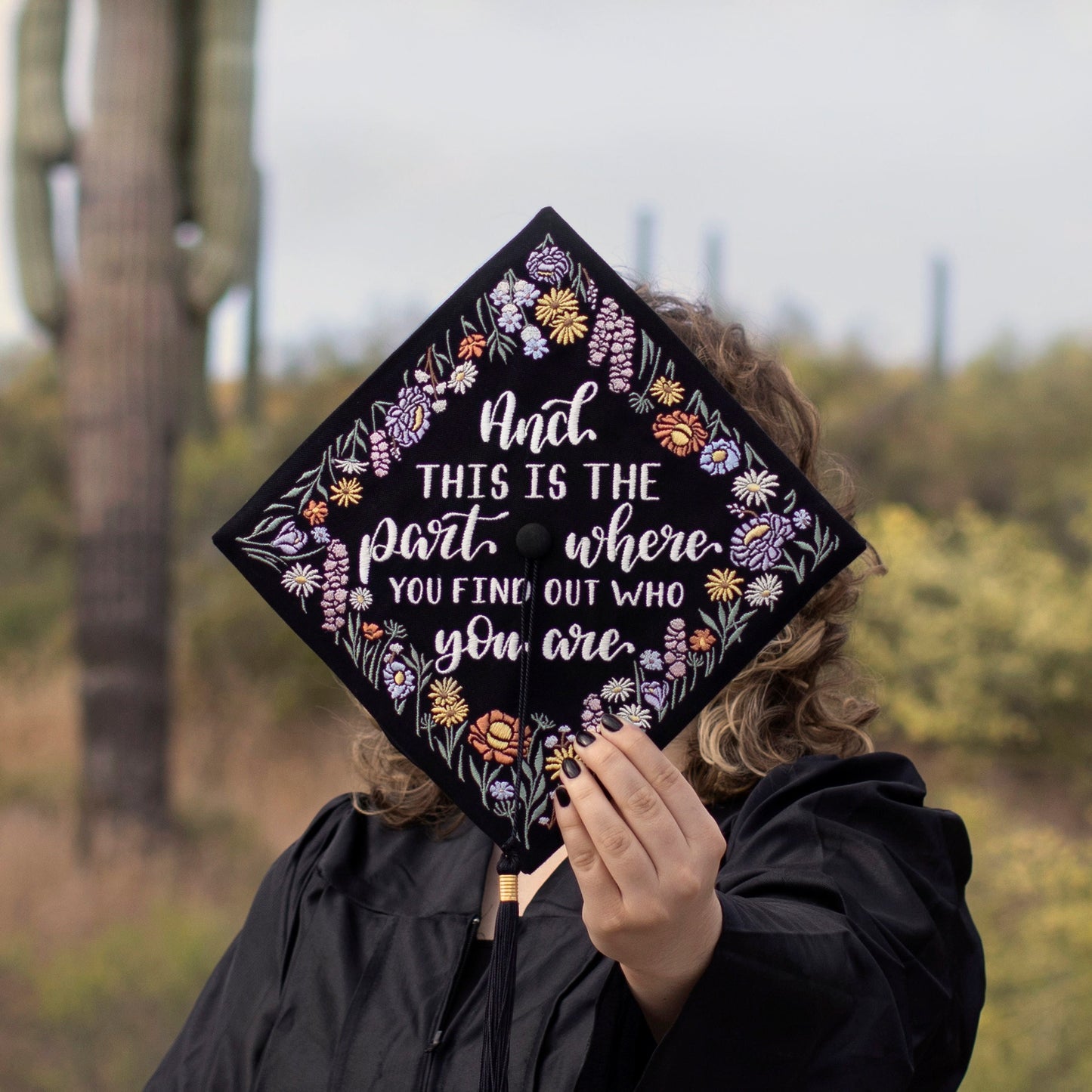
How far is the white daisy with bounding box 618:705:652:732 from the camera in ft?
3.19

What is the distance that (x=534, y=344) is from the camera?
3.35ft

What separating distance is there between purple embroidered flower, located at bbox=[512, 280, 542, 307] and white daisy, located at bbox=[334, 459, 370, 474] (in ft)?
0.61

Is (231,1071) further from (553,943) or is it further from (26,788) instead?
(26,788)

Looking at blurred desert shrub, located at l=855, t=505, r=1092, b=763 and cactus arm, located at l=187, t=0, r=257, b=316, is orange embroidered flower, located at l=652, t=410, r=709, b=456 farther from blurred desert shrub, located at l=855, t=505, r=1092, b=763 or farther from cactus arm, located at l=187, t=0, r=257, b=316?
cactus arm, located at l=187, t=0, r=257, b=316

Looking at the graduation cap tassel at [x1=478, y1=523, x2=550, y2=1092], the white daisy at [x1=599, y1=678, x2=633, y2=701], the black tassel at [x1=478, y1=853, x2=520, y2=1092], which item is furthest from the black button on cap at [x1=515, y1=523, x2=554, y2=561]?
the black tassel at [x1=478, y1=853, x2=520, y2=1092]

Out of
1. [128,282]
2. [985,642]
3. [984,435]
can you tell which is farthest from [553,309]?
[984,435]

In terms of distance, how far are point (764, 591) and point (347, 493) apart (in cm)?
36

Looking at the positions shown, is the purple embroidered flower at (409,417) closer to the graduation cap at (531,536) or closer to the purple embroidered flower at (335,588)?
the graduation cap at (531,536)

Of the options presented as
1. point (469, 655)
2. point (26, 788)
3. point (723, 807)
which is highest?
point (469, 655)

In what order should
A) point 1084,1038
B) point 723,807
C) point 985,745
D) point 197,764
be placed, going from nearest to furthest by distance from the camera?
point 723,807
point 1084,1038
point 985,745
point 197,764

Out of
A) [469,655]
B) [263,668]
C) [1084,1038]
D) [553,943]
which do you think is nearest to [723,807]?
[553,943]

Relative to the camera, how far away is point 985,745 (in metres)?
3.86

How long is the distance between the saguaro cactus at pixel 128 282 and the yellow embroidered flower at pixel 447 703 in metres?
3.22

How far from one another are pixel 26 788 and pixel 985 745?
313 cm
